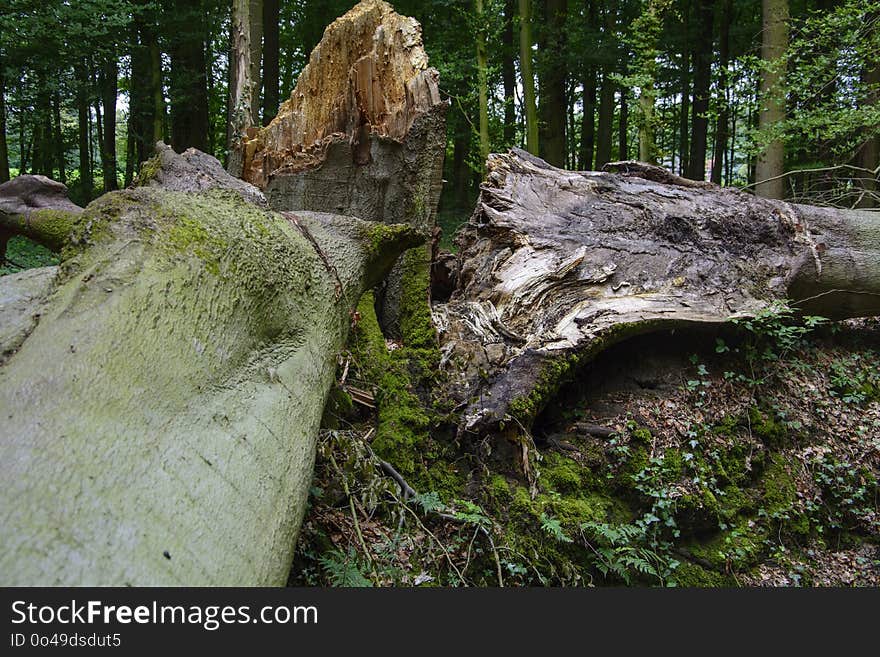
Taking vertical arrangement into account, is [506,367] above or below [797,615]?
above

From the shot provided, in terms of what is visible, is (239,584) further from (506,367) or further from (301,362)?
(506,367)

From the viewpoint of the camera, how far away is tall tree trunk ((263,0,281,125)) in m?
12.5

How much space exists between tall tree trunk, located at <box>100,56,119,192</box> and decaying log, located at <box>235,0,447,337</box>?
8872mm

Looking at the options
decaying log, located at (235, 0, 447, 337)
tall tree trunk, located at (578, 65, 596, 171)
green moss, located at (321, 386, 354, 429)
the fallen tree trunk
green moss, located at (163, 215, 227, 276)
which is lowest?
green moss, located at (321, 386, 354, 429)

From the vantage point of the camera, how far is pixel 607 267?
14.1ft

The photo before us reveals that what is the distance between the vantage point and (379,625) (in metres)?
1.75

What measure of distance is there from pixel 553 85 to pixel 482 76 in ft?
9.59

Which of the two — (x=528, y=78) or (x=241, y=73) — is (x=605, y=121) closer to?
(x=528, y=78)

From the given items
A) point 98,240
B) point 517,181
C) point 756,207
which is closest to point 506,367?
point 517,181

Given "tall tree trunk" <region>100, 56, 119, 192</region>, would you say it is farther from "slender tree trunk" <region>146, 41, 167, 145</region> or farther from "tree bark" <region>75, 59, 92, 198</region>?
"slender tree trunk" <region>146, 41, 167, 145</region>

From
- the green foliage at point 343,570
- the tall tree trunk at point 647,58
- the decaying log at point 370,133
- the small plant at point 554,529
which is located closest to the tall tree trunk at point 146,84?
the decaying log at point 370,133

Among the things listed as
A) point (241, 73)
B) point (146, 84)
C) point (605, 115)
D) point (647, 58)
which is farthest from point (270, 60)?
Result: point (605, 115)

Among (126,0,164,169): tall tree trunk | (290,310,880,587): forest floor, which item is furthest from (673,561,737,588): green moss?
(126,0,164,169): tall tree trunk

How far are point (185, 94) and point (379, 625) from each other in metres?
12.2
